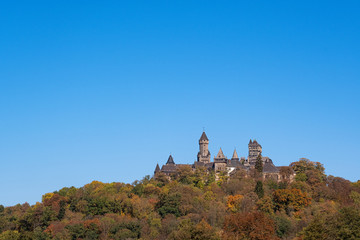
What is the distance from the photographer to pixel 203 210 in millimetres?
89938

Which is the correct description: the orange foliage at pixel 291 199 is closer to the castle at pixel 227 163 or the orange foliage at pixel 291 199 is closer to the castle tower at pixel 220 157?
the castle at pixel 227 163

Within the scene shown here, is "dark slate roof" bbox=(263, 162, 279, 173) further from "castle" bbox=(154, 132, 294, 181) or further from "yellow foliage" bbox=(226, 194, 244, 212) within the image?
"yellow foliage" bbox=(226, 194, 244, 212)

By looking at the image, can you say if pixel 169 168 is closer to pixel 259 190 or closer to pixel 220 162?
pixel 220 162

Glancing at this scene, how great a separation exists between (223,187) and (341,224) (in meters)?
45.1

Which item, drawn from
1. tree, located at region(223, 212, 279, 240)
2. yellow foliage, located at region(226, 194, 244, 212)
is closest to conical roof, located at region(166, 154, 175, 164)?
yellow foliage, located at region(226, 194, 244, 212)

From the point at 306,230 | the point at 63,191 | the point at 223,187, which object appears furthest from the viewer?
the point at 63,191

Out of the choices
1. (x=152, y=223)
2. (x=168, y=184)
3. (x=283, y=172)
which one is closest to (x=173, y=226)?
(x=152, y=223)

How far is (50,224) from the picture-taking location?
297ft

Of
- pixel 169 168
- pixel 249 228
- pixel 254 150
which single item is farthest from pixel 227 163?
pixel 249 228

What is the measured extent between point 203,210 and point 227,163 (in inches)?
1333

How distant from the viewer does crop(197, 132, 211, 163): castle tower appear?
138 metres

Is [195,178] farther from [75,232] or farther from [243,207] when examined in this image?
[75,232]

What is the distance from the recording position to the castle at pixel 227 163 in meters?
114

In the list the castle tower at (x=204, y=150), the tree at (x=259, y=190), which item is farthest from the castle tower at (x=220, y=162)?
the tree at (x=259, y=190)
